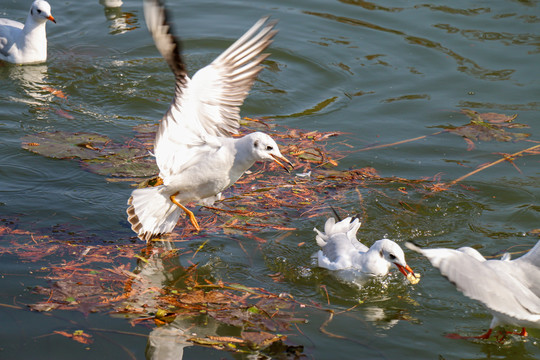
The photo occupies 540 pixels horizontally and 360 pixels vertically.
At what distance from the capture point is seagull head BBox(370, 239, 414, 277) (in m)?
5.21

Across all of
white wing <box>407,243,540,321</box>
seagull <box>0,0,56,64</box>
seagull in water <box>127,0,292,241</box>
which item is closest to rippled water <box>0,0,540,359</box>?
seagull <box>0,0,56,64</box>

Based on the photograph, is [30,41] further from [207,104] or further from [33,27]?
[207,104]

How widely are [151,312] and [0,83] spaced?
5.49 metres

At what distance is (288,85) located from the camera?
9.38m

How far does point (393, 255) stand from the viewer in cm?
521

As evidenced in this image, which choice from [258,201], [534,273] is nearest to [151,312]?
[258,201]

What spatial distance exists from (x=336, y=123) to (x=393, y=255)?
3426 millimetres

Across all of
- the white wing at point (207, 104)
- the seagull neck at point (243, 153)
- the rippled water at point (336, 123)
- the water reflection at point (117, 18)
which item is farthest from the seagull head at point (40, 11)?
the seagull neck at point (243, 153)

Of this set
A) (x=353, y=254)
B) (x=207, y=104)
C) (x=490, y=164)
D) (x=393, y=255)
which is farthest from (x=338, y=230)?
(x=490, y=164)

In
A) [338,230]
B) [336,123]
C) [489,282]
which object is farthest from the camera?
[336,123]

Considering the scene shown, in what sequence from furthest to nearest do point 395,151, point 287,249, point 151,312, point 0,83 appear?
1. point 0,83
2. point 395,151
3. point 287,249
4. point 151,312

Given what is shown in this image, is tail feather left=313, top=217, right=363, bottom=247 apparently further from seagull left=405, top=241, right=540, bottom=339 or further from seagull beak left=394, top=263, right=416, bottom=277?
seagull left=405, top=241, right=540, bottom=339

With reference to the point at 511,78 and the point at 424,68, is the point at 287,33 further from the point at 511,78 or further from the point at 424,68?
the point at 511,78

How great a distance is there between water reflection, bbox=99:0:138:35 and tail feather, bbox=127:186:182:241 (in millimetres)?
5444
